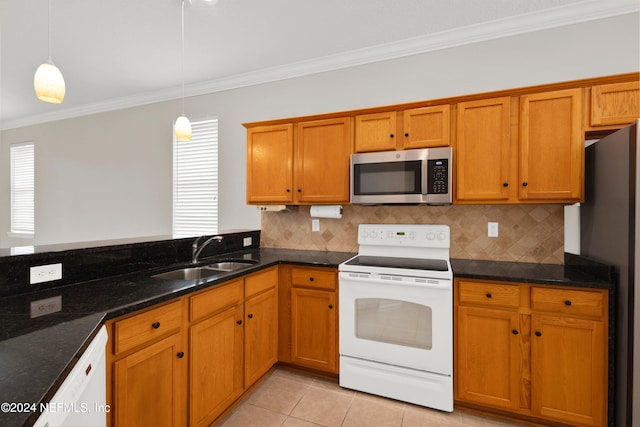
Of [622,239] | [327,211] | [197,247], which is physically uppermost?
[327,211]

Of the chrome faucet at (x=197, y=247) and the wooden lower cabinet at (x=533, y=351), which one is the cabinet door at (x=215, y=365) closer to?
the chrome faucet at (x=197, y=247)

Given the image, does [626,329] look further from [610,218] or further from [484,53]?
[484,53]

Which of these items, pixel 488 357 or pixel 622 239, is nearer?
pixel 622 239

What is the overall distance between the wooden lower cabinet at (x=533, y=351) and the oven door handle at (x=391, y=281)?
5.4 inches

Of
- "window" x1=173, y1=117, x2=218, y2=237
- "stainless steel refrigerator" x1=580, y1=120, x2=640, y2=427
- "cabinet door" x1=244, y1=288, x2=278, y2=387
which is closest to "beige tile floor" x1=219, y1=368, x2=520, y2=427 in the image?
"cabinet door" x1=244, y1=288, x2=278, y2=387

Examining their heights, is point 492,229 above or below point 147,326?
above

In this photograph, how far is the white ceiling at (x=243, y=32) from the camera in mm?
2303

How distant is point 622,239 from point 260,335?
232cm

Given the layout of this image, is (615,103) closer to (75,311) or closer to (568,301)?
(568,301)

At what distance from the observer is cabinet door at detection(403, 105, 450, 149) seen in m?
2.26

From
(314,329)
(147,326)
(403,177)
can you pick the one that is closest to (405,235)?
(403,177)

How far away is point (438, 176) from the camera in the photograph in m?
2.23

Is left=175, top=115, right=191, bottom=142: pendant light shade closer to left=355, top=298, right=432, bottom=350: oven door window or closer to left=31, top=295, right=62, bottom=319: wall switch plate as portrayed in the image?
left=31, top=295, right=62, bottom=319: wall switch plate

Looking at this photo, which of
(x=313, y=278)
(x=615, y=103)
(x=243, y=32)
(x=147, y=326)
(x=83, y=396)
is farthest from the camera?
(x=243, y=32)
